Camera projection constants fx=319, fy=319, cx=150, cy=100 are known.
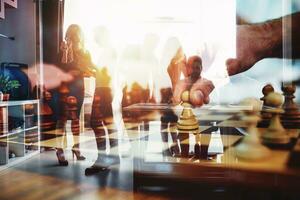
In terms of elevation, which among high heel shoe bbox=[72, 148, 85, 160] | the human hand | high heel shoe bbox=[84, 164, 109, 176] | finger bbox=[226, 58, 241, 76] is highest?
the human hand

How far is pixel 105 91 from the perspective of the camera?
2.38 m

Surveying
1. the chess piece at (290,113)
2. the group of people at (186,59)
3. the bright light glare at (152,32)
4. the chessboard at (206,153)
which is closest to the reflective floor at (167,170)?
the chessboard at (206,153)

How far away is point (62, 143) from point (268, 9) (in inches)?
92.7

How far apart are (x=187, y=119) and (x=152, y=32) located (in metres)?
1.85

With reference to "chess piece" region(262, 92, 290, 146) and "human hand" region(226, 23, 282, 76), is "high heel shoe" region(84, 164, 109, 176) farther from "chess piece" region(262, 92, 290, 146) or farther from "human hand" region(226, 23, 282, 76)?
"chess piece" region(262, 92, 290, 146)

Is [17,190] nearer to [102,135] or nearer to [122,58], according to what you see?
[102,135]

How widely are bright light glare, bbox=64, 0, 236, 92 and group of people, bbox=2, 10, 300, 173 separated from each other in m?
0.09

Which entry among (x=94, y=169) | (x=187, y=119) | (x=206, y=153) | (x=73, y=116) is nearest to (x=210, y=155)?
(x=206, y=153)

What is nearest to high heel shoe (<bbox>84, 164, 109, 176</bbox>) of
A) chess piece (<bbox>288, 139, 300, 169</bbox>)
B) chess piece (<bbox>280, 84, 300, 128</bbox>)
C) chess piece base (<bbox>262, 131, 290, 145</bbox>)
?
chess piece (<bbox>280, 84, 300, 128</bbox>)

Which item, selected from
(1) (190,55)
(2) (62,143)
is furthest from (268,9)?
(2) (62,143)

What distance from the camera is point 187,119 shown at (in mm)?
1392

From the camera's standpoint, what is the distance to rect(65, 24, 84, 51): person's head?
2.96 m

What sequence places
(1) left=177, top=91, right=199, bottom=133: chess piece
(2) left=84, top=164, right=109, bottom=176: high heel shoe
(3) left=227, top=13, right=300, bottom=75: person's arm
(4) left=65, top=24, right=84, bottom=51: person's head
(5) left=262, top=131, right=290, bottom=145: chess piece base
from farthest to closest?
(4) left=65, top=24, right=84, bottom=51: person's head
(3) left=227, top=13, right=300, bottom=75: person's arm
(2) left=84, top=164, right=109, bottom=176: high heel shoe
(1) left=177, top=91, right=199, bottom=133: chess piece
(5) left=262, top=131, right=290, bottom=145: chess piece base

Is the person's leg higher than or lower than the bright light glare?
lower
